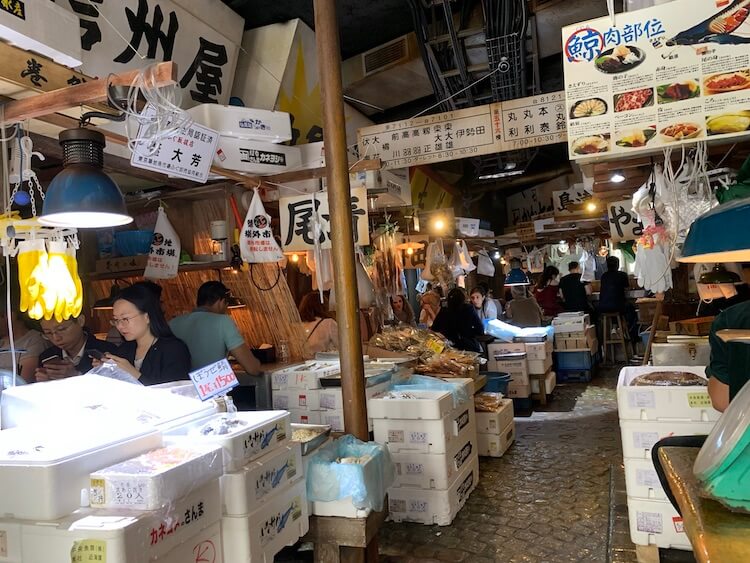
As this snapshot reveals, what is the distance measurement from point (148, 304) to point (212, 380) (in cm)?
131

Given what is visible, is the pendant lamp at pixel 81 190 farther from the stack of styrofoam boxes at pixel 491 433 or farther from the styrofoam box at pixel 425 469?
the stack of styrofoam boxes at pixel 491 433

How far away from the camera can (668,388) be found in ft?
12.3

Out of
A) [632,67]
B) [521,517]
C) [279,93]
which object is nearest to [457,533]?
[521,517]

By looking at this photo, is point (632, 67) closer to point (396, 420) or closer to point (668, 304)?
point (396, 420)

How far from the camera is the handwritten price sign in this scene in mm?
3115

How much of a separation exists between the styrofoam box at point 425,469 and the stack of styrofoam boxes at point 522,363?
4296 millimetres

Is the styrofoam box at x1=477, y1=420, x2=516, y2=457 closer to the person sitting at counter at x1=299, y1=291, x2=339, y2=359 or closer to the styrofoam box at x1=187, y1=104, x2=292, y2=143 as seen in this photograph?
the person sitting at counter at x1=299, y1=291, x2=339, y2=359


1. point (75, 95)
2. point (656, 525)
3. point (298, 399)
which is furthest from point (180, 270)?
point (656, 525)

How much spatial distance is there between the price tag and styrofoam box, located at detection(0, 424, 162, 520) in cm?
342

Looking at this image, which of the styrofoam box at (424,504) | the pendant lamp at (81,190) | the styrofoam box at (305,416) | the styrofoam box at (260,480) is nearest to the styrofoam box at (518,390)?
the styrofoam box at (424,504)

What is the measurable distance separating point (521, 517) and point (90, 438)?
3876 millimetres

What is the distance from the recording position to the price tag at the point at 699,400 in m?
3.64

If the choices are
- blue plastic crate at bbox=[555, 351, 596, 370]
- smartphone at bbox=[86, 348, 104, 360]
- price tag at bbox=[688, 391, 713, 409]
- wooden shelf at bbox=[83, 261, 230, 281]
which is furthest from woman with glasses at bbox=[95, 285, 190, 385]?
blue plastic crate at bbox=[555, 351, 596, 370]

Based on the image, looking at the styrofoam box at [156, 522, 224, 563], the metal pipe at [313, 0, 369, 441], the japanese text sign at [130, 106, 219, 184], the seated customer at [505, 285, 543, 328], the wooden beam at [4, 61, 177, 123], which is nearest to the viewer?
the styrofoam box at [156, 522, 224, 563]
